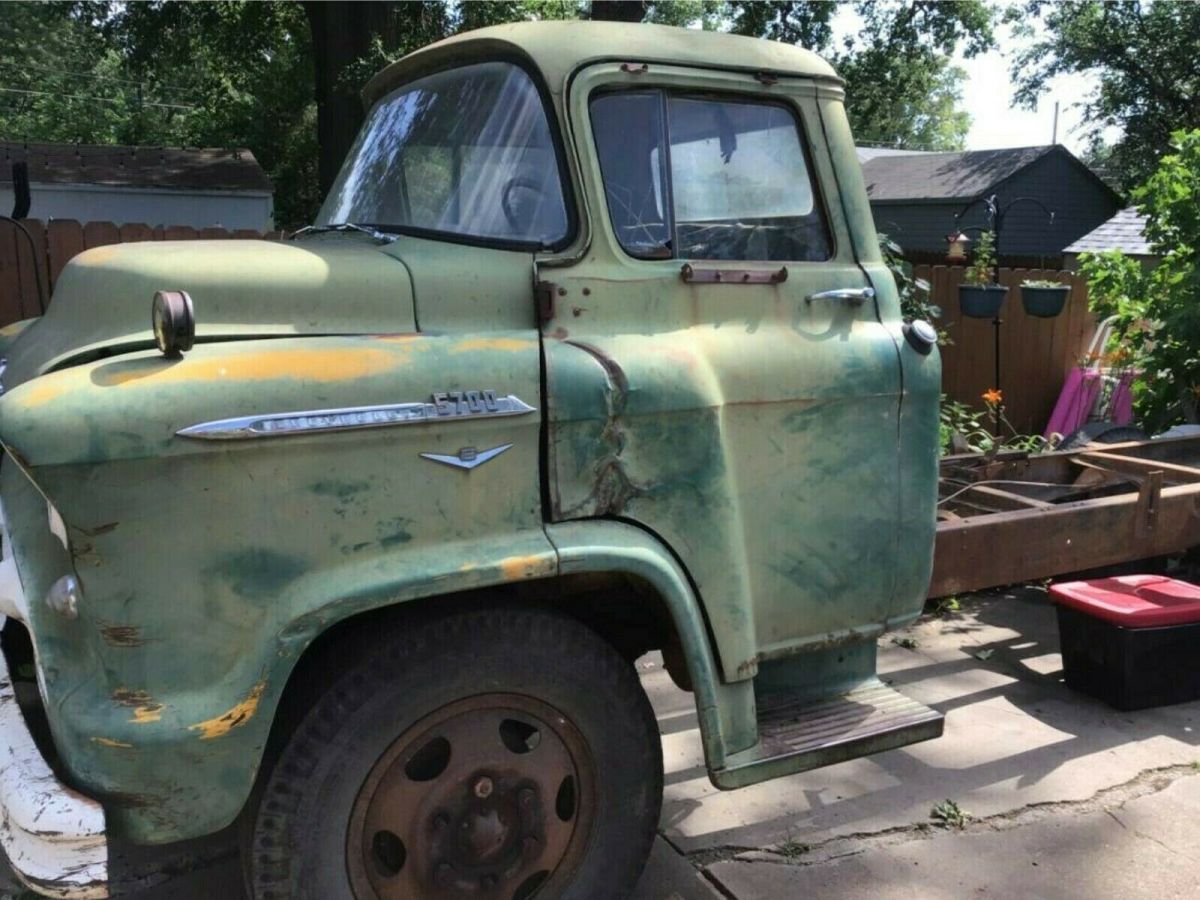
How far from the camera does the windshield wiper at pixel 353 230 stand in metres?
2.85

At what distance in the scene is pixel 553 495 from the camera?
243 cm

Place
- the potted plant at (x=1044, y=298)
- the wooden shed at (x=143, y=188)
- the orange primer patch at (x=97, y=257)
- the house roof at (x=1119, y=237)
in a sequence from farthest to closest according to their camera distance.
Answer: the wooden shed at (x=143, y=188), the house roof at (x=1119, y=237), the potted plant at (x=1044, y=298), the orange primer patch at (x=97, y=257)

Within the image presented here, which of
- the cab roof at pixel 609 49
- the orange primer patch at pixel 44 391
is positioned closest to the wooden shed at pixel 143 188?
the cab roof at pixel 609 49

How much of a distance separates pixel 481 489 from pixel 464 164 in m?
1.04

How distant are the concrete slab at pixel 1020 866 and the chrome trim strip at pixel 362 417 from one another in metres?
1.75

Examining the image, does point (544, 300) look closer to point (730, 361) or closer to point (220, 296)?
point (730, 361)

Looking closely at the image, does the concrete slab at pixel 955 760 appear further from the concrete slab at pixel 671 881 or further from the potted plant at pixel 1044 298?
the potted plant at pixel 1044 298

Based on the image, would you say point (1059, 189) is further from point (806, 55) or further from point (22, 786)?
point (22, 786)

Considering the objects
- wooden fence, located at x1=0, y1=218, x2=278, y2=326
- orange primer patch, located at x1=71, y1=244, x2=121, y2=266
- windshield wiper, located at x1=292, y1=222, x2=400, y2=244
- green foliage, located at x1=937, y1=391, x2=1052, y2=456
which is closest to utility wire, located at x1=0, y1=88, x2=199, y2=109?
wooden fence, located at x1=0, y1=218, x2=278, y2=326

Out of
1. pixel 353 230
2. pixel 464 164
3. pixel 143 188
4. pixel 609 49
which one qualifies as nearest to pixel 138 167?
pixel 143 188

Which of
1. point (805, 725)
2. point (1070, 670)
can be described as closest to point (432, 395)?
point (805, 725)

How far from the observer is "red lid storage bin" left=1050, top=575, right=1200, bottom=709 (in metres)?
4.23

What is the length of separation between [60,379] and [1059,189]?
103 feet

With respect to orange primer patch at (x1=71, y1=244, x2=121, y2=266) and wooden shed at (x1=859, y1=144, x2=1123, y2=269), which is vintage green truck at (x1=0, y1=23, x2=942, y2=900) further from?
wooden shed at (x1=859, y1=144, x2=1123, y2=269)
